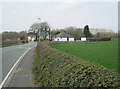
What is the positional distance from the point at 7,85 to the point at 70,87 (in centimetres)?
470

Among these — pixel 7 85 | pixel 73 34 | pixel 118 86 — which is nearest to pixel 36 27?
pixel 73 34

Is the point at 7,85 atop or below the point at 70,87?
below

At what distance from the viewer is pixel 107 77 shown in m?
2.32

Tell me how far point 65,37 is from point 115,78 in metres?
71.3

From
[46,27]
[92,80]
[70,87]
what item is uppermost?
[46,27]

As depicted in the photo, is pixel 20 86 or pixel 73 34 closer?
pixel 20 86

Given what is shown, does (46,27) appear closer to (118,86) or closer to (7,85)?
(7,85)

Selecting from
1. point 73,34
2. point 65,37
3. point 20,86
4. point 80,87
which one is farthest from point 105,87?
point 73,34

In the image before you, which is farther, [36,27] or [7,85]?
[36,27]

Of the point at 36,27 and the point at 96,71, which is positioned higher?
the point at 36,27

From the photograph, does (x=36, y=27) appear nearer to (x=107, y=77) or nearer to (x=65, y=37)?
(x=65, y=37)

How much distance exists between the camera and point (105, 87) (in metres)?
2.14

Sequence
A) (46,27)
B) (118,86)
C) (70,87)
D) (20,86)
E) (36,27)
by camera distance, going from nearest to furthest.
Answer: (118,86) → (70,87) → (20,86) → (46,27) → (36,27)

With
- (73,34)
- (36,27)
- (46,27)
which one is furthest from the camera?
(73,34)
